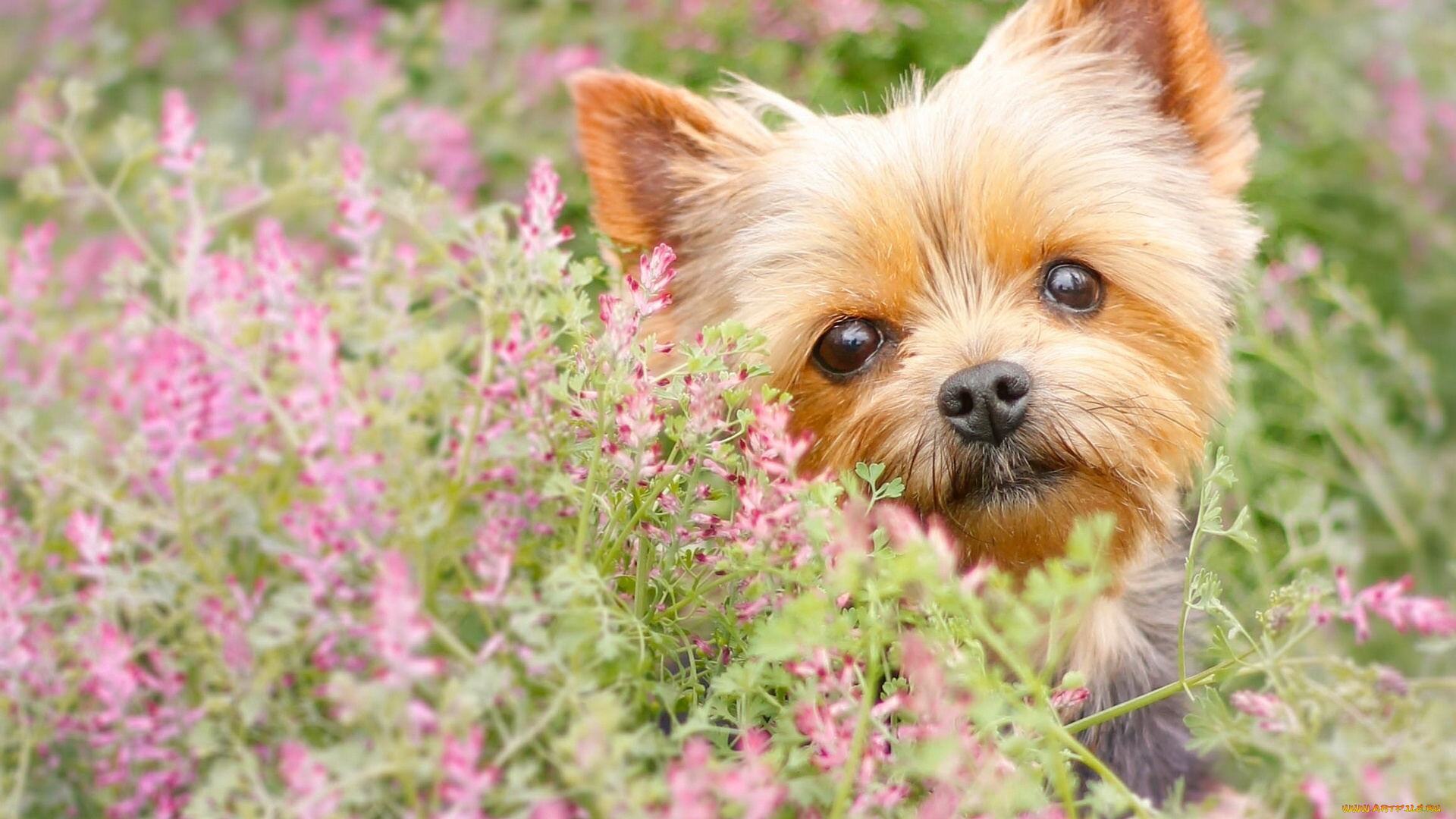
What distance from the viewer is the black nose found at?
204cm

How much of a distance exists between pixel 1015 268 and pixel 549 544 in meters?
0.98

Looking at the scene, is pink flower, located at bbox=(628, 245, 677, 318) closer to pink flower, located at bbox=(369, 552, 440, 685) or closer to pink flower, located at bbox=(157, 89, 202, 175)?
pink flower, located at bbox=(369, 552, 440, 685)

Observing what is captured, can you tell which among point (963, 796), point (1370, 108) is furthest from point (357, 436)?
point (1370, 108)

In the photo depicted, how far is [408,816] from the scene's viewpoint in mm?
1215

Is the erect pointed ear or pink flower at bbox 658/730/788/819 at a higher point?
the erect pointed ear

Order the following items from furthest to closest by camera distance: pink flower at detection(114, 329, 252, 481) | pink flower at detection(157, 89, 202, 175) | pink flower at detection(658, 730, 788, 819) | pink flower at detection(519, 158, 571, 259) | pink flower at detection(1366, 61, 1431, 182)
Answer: pink flower at detection(1366, 61, 1431, 182) < pink flower at detection(157, 89, 202, 175) < pink flower at detection(114, 329, 252, 481) < pink flower at detection(519, 158, 571, 259) < pink flower at detection(658, 730, 788, 819)

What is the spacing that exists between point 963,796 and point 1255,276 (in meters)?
2.20

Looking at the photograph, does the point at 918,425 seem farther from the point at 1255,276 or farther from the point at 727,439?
the point at 1255,276

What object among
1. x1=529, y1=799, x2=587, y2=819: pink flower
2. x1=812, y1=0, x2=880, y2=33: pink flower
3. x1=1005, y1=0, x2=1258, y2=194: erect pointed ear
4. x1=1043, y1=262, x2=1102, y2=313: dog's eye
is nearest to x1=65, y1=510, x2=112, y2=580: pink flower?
x1=529, y1=799, x2=587, y2=819: pink flower

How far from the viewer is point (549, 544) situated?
1858 mm

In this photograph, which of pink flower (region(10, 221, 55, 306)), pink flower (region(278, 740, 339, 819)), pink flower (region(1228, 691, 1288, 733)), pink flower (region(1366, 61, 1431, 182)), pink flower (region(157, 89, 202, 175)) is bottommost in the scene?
pink flower (region(278, 740, 339, 819))

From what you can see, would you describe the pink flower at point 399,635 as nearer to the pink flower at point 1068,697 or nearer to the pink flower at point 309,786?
the pink flower at point 309,786

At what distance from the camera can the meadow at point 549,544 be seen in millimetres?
1291

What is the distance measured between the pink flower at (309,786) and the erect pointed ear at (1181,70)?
1.95 meters
